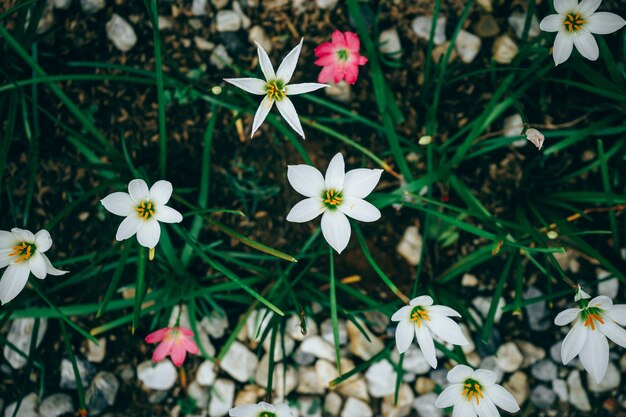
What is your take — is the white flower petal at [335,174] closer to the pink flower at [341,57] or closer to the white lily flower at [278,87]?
the white lily flower at [278,87]

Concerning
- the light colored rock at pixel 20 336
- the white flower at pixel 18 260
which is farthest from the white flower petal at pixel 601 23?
the light colored rock at pixel 20 336


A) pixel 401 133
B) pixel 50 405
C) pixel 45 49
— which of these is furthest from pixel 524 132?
pixel 50 405

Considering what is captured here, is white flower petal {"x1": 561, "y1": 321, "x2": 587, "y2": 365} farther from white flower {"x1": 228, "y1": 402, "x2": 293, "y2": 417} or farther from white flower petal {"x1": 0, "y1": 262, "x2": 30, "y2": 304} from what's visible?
white flower petal {"x1": 0, "y1": 262, "x2": 30, "y2": 304}

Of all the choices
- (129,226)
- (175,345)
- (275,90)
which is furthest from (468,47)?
(175,345)

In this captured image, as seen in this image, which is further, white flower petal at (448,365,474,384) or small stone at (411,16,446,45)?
small stone at (411,16,446,45)

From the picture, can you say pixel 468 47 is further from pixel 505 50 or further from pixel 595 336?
pixel 595 336

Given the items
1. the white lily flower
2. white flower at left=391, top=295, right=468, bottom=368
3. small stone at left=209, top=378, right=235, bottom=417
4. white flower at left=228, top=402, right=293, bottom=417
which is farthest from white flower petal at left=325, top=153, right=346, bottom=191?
small stone at left=209, top=378, right=235, bottom=417
